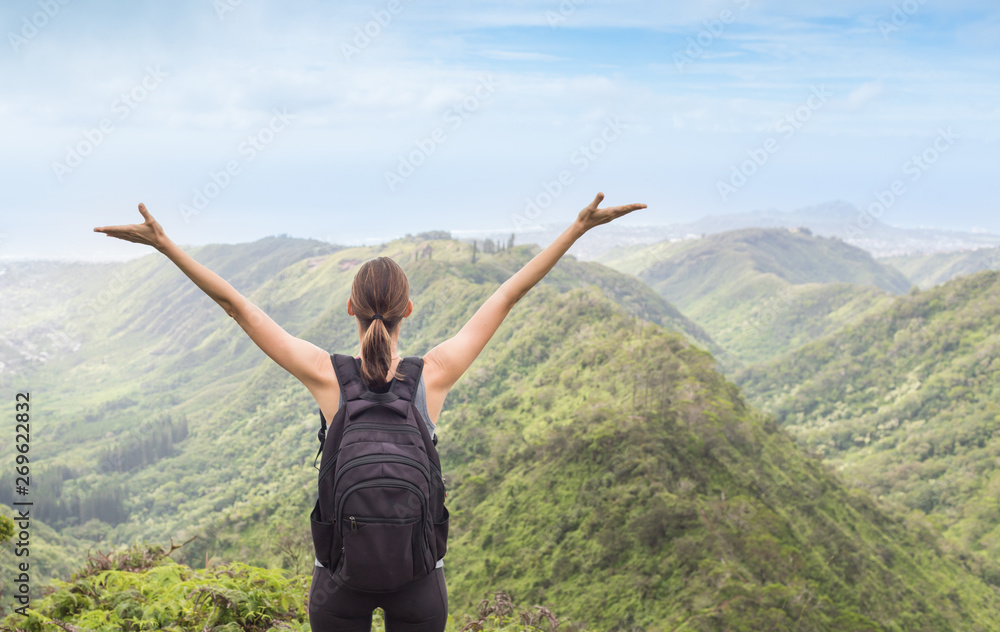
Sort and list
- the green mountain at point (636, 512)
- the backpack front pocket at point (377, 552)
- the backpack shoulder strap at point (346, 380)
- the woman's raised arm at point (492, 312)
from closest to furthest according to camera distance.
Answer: the backpack front pocket at point (377, 552)
the backpack shoulder strap at point (346, 380)
the woman's raised arm at point (492, 312)
the green mountain at point (636, 512)

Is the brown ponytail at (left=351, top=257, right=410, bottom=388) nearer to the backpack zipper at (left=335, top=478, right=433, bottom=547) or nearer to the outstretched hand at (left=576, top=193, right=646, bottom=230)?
the backpack zipper at (left=335, top=478, right=433, bottom=547)

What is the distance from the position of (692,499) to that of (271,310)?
17732cm

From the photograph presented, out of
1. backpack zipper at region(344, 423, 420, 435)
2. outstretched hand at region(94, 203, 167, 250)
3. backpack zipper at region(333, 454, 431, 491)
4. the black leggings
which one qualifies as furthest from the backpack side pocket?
outstretched hand at region(94, 203, 167, 250)

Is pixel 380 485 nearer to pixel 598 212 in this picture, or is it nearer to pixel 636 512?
pixel 598 212

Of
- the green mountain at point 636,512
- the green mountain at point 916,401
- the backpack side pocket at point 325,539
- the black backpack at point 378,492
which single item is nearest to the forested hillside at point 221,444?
the green mountain at point 636,512

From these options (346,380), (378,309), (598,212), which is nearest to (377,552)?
(346,380)

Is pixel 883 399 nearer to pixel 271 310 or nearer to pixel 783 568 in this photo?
pixel 783 568

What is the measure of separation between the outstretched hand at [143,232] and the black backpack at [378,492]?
1.23 meters

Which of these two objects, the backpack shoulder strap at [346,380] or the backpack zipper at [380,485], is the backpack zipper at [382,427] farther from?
the backpack zipper at [380,485]

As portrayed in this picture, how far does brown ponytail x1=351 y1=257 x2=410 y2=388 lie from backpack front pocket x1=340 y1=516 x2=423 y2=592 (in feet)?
2.37

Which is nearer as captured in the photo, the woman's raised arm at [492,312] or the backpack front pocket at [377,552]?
the backpack front pocket at [377,552]

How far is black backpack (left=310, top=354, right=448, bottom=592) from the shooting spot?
3.20 m

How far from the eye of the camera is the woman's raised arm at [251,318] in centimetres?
351

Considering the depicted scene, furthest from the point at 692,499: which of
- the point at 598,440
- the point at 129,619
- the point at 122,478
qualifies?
the point at 122,478
